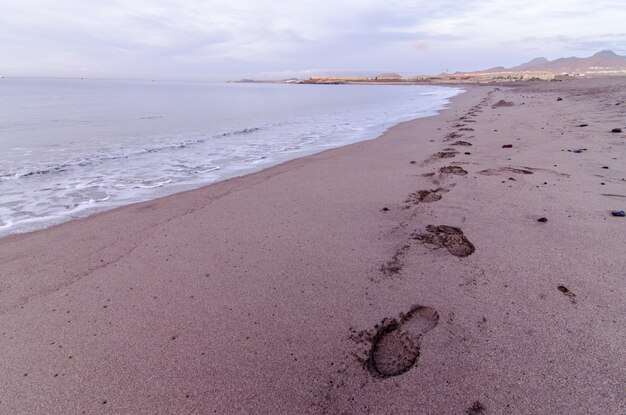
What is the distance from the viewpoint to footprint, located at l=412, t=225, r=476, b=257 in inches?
130

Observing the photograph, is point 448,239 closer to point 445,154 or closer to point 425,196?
point 425,196

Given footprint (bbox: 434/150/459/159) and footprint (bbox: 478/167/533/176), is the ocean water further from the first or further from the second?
footprint (bbox: 478/167/533/176)

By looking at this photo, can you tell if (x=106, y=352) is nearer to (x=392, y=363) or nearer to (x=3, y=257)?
(x=392, y=363)

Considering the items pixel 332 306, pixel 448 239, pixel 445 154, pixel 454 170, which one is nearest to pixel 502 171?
pixel 454 170

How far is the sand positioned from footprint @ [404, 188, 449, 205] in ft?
0.15

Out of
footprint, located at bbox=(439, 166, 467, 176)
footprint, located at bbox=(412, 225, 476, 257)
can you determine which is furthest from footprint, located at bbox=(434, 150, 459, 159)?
footprint, located at bbox=(412, 225, 476, 257)

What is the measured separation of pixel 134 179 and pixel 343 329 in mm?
6445

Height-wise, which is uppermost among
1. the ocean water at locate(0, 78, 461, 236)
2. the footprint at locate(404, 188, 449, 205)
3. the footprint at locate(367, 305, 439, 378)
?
the footprint at locate(367, 305, 439, 378)

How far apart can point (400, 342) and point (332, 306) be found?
1.90ft

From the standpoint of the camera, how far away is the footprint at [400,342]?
2037 mm

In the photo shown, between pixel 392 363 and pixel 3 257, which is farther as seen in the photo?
pixel 3 257

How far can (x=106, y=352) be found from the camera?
7.43 ft

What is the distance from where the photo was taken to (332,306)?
8.50 ft

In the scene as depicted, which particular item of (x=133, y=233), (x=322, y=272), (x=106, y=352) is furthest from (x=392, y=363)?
(x=133, y=233)
